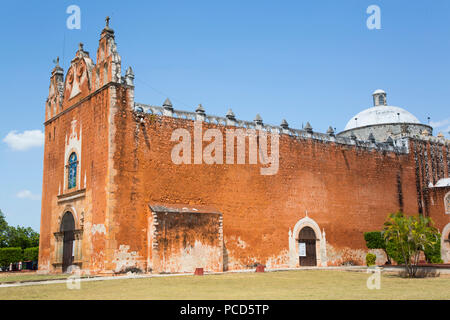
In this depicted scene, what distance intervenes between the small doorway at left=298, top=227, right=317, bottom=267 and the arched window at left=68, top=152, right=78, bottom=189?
10993 millimetres

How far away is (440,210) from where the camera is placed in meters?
29.6

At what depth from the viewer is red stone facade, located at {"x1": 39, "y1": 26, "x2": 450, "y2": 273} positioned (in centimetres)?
1881

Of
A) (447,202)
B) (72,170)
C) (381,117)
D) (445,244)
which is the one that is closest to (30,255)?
(72,170)

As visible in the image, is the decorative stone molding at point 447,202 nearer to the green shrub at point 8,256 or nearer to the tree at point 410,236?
the tree at point 410,236

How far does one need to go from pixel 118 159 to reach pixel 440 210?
67.1 ft

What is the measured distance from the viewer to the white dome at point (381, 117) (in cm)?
3444

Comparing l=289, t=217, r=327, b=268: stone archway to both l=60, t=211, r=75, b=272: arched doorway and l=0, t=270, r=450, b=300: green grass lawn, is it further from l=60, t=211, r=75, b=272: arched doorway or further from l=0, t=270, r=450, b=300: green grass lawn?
l=60, t=211, r=75, b=272: arched doorway

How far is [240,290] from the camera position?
12008mm

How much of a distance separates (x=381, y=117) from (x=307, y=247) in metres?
14.7

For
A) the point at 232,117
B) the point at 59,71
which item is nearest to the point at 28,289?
the point at 232,117
